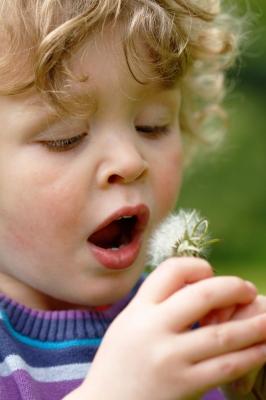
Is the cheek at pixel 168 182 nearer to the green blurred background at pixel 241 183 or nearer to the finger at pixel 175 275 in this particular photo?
the finger at pixel 175 275

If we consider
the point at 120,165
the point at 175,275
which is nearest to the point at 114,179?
the point at 120,165

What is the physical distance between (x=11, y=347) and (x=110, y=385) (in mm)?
367

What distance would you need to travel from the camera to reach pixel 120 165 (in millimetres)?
1500

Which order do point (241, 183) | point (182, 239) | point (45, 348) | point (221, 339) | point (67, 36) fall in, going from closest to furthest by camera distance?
point (221, 339)
point (182, 239)
point (67, 36)
point (45, 348)
point (241, 183)

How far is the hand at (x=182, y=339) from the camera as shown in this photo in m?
1.15

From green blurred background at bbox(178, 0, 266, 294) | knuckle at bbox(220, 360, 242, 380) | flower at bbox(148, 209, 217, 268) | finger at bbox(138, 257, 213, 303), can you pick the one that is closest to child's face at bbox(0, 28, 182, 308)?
flower at bbox(148, 209, 217, 268)

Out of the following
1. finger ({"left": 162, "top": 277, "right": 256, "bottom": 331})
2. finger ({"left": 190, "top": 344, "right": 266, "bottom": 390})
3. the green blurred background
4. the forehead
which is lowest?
the green blurred background

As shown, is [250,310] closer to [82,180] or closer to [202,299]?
[202,299]

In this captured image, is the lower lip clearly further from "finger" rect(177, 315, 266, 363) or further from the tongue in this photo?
"finger" rect(177, 315, 266, 363)

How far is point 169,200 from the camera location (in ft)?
5.45

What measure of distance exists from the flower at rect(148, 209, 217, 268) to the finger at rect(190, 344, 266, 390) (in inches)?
6.7

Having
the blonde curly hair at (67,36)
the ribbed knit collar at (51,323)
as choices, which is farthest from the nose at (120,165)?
the ribbed knit collar at (51,323)

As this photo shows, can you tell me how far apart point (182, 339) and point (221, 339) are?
0.05 m

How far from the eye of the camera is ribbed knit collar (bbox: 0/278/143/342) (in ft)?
5.26
